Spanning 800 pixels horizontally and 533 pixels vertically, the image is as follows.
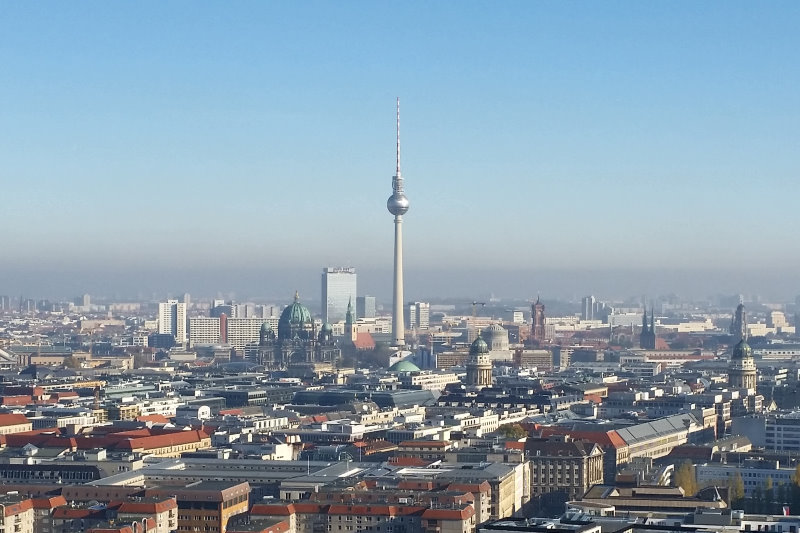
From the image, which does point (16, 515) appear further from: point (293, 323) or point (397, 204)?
point (397, 204)

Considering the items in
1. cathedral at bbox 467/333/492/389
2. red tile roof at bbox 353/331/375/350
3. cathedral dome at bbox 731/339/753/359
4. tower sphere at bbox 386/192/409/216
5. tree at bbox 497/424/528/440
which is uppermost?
tower sphere at bbox 386/192/409/216

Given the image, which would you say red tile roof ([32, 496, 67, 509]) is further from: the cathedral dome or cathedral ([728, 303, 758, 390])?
the cathedral dome

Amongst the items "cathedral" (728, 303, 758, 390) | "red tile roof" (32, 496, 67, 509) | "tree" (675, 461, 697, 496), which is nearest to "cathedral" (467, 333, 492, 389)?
"cathedral" (728, 303, 758, 390)

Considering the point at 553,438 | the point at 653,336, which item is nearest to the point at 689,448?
the point at 553,438

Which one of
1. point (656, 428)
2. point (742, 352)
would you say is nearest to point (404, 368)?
point (742, 352)

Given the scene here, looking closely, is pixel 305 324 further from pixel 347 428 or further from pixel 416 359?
pixel 347 428

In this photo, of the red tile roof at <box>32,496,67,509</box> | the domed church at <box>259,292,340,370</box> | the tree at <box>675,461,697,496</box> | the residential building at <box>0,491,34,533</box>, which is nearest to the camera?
the residential building at <box>0,491,34,533</box>
